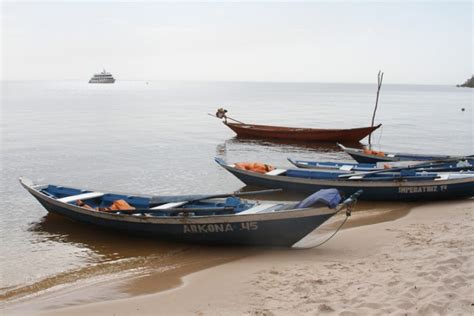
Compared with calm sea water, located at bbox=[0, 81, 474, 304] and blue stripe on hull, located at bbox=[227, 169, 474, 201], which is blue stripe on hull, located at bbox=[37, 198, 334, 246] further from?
blue stripe on hull, located at bbox=[227, 169, 474, 201]

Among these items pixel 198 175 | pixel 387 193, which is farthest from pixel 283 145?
pixel 387 193

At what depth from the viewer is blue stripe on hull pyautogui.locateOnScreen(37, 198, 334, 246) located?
9102 millimetres

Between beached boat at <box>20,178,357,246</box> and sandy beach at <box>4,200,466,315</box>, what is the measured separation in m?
0.52

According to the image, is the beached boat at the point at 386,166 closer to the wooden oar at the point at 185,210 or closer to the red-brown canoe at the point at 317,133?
the wooden oar at the point at 185,210

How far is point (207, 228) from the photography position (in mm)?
9742

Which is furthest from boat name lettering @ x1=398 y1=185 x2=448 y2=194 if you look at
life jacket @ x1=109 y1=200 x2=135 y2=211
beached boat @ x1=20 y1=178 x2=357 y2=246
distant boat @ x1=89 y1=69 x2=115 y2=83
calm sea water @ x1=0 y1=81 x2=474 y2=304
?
distant boat @ x1=89 y1=69 x2=115 y2=83

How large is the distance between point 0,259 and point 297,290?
6.64 metres

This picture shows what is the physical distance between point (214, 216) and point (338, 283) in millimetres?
3155

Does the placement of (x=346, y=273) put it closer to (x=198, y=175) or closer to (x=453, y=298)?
(x=453, y=298)

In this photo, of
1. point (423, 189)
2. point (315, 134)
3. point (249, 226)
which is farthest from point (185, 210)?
point (315, 134)

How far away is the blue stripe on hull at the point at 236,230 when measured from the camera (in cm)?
910

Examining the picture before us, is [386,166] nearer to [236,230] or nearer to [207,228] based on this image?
[236,230]

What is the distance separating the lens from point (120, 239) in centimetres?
1103

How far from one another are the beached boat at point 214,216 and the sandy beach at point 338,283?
0.52 metres
